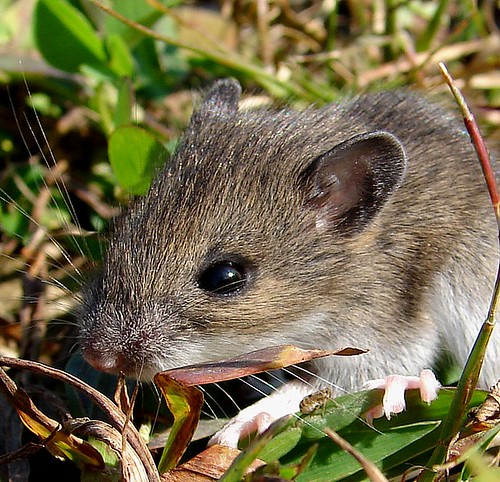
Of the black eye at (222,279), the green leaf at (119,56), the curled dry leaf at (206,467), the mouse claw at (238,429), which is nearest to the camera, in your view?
the curled dry leaf at (206,467)

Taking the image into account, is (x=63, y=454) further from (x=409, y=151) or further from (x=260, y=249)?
(x=409, y=151)

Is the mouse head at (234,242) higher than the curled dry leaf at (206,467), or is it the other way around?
the mouse head at (234,242)

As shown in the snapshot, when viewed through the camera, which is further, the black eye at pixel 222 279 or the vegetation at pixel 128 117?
the black eye at pixel 222 279

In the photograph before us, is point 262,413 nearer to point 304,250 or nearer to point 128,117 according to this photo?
point 304,250

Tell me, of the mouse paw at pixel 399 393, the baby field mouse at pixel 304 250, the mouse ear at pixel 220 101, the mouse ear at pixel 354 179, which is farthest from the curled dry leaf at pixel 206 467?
the mouse ear at pixel 220 101

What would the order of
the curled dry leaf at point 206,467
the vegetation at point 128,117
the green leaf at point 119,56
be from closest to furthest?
the curled dry leaf at point 206,467 < the vegetation at point 128,117 < the green leaf at point 119,56

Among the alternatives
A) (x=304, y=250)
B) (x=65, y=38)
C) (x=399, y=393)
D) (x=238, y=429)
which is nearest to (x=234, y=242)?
(x=304, y=250)

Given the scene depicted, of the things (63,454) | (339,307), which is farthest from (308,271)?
(63,454)

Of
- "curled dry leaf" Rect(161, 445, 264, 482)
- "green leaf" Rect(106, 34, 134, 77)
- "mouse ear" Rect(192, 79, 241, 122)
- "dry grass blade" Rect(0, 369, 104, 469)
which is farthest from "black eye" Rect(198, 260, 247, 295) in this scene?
"green leaf" Rect(106, 34, 134, 77)

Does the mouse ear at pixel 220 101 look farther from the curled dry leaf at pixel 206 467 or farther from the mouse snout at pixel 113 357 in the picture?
the curled dry leaf at pixel 206 467

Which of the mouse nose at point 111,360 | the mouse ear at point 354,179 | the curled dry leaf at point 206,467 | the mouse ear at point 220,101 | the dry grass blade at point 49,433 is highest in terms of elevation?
the mouse ear at point 220,101
